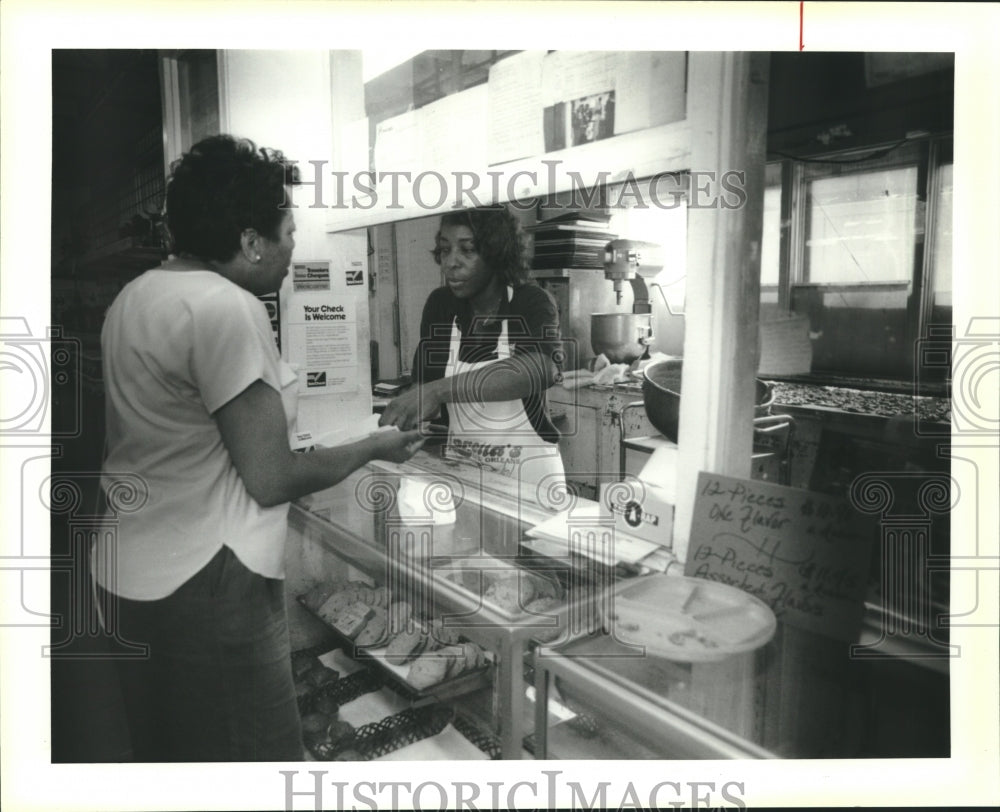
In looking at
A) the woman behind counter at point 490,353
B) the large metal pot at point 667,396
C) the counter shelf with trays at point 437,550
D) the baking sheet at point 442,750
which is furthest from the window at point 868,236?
the baking sheet at point 442,750

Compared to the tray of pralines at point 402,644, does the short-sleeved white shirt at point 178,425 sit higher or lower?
higher

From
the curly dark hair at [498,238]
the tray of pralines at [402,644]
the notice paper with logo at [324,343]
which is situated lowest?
the tray of pralines at [402,644]

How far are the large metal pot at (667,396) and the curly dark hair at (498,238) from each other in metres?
0.31

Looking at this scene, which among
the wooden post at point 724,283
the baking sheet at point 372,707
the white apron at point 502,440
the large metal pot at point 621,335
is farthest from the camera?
the baking sheet at point 372,707

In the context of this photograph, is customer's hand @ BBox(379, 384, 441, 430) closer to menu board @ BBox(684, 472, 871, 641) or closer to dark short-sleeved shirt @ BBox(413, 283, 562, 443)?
dark short-sleeved shirt @ BBox(413, 283, 562, 443)

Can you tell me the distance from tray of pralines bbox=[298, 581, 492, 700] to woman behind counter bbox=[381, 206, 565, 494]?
1.20 feet

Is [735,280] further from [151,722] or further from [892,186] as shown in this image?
[151,722]

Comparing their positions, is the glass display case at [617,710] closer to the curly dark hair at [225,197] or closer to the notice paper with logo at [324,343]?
the notice paper with logo at [324,343]

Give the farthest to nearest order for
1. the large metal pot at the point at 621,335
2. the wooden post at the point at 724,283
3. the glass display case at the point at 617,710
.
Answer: the large metal pot at the point at 621,335, the wooden post at the point at 724,283, the glass display case at the point at 617,710

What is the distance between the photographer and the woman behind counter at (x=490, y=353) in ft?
5.03

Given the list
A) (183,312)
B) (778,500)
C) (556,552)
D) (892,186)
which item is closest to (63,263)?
(183,312)

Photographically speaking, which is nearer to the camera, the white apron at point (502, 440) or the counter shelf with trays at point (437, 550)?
the counter shelf with trays at point (437, 550)

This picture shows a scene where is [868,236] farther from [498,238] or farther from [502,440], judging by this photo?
[502,440]
